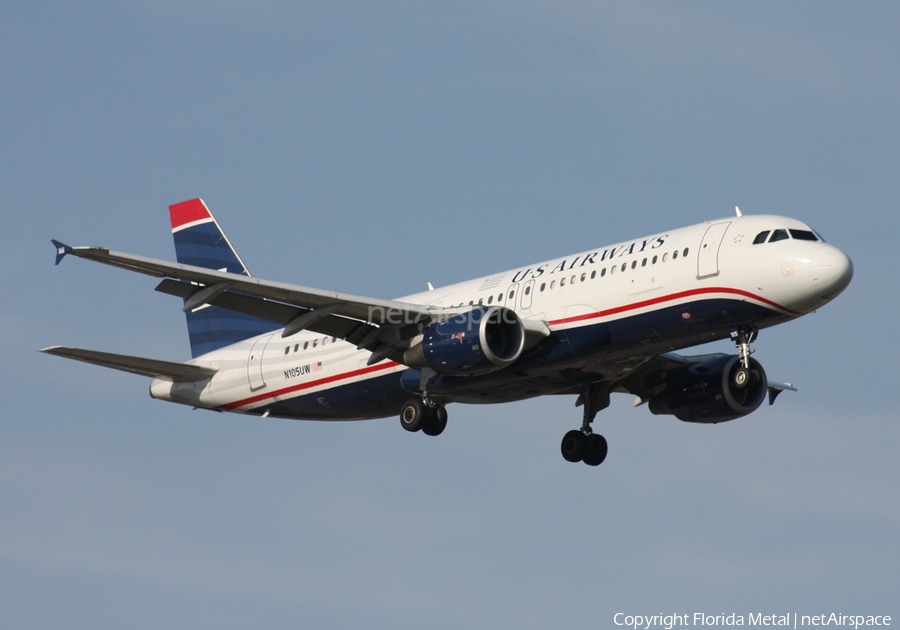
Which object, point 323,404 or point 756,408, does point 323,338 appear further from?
point 756,408

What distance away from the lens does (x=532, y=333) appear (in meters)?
43.1

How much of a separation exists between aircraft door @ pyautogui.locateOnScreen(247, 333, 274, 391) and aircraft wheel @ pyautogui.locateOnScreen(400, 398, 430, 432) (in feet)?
20.0

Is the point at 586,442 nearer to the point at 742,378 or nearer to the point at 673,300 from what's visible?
the point at 742,378

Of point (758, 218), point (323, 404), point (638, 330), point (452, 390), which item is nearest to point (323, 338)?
point (323, 404)

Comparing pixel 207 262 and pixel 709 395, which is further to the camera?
pixel 207 262

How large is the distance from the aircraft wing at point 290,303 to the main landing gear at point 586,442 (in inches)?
280

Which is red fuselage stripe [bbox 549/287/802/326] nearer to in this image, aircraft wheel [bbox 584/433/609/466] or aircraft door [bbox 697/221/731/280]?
aircraft door [bbox 697/221/731/280]

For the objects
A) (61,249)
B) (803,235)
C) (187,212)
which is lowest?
(61,249)

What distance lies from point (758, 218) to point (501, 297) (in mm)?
7966

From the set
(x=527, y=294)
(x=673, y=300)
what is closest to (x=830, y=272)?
(x=673, y=300)

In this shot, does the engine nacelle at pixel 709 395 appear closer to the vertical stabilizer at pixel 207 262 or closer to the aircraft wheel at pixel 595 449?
the aircraft wheel at pixel 595 449

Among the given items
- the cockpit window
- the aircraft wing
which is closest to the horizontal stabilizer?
the aircraft wing

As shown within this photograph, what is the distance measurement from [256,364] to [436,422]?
25.4 ft

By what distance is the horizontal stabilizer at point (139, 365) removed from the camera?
1783 inches
